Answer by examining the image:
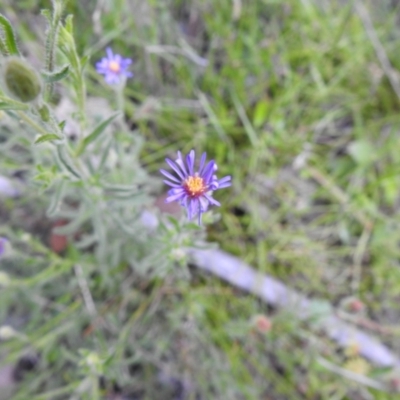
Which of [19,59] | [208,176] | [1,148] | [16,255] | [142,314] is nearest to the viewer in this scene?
[19,59]

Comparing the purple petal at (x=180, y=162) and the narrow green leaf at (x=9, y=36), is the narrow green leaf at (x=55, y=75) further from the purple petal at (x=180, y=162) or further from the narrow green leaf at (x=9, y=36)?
the purple petal at (x=180, y=162)

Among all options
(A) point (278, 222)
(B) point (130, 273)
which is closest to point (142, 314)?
(B) point (130, 273)

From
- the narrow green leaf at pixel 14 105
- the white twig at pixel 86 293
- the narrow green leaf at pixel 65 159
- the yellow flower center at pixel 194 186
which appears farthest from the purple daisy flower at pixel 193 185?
the white twig at pixel 86 293

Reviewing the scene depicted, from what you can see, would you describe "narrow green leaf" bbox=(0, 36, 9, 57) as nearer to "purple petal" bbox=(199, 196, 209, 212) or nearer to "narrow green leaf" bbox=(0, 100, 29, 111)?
"narrow green leaf" bbox=(0, 100, 29, 111)

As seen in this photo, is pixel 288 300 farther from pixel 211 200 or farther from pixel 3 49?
pixel 3 49

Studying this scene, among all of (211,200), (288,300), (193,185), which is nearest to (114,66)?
(193,185)

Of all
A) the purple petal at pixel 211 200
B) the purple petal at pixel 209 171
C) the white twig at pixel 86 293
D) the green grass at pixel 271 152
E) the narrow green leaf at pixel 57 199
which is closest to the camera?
the purple petal at pixel 211 200

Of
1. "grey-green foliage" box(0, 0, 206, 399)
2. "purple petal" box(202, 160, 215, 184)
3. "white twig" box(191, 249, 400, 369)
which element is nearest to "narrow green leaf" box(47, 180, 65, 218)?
"grey-green foliage" box(0, 0, 206, 399)

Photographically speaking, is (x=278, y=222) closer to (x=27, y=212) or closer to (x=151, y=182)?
(x=151, y=182)
